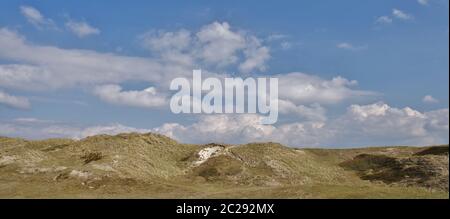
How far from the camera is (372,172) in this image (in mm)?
60875

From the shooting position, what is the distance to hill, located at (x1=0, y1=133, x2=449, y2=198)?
1625 inches

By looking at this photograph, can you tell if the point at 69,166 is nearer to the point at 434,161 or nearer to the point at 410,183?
the point at 410,183

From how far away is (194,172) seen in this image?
2149 inches

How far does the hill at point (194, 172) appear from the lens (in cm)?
4128

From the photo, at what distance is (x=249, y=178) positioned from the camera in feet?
166

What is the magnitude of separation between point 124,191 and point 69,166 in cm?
1075

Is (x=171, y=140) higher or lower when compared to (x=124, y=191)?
higher

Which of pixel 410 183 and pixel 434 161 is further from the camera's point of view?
pixel 434 161
